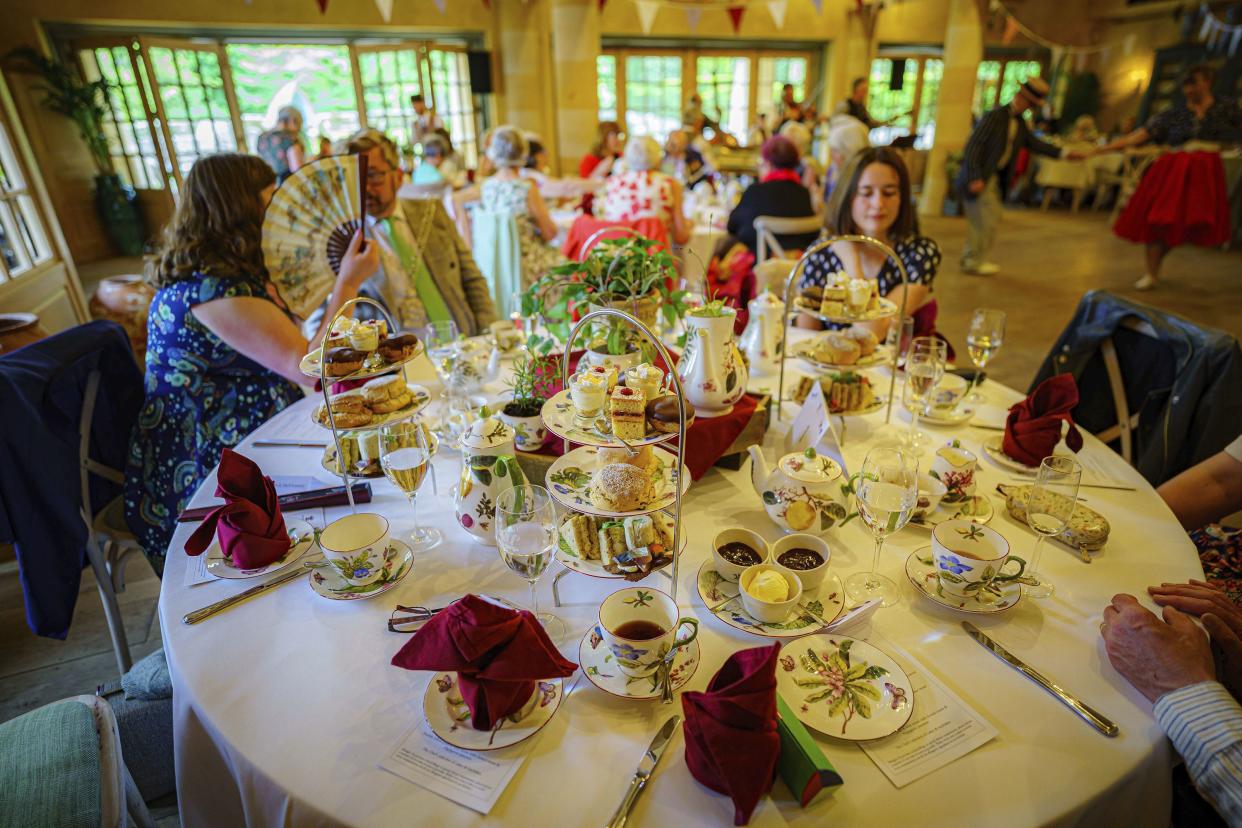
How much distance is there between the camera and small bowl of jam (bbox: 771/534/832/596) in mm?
1175

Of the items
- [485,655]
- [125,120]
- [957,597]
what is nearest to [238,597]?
[485,655]

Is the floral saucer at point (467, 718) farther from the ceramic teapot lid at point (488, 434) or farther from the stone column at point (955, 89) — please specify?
the stone column at point (955, 89)

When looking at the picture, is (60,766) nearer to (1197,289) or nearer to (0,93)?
(0,93)

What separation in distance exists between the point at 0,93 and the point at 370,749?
20.7ft

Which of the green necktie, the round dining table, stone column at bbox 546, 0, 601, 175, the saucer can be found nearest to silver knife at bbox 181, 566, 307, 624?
the round dining table

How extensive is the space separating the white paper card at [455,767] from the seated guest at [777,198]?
156 inches

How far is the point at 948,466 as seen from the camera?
4.72 feet

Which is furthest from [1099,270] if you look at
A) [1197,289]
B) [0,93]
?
[0,93]

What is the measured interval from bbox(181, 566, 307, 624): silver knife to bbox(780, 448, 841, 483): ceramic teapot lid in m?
1.00

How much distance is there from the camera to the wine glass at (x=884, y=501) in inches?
46.8

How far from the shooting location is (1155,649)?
100cm

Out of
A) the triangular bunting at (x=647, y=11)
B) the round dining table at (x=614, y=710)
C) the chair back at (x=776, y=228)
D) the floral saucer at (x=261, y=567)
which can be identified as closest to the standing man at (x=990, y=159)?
the chair back at (x=776, y=228)

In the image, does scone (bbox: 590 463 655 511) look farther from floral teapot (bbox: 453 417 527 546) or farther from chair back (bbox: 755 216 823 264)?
chair back (bbox: 755 216 823 264)

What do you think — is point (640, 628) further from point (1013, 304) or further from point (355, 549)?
point (1013, 304)
